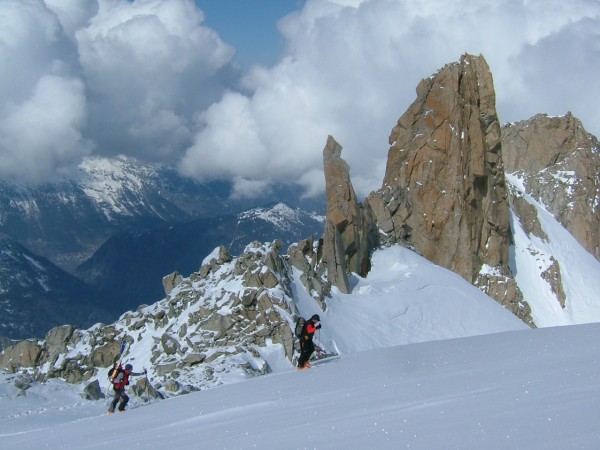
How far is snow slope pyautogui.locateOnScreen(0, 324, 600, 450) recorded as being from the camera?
9.41 metres

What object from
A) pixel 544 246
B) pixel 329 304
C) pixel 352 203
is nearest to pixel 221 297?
pixel 329 304

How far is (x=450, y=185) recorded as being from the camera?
74.1m

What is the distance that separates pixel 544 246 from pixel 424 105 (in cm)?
2726

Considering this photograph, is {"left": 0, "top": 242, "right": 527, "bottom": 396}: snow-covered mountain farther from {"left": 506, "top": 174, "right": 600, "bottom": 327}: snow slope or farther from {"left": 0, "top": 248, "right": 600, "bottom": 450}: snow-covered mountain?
{"left": 506, "top": 174, "right": 600, "bottom": 327}: snow slope

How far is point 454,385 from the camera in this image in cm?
1364

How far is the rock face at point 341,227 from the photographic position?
52906mm

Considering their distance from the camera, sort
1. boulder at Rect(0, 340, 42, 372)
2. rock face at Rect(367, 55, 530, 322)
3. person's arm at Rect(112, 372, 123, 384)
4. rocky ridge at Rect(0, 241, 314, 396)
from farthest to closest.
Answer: rock face at Rect(367, 55, 530, 322) → boulder at Rect(0, 340, 42, 372) → rocky ridge at Rect(0, 241, 314, 396) → person's arm at Rect(112, 372, 123, 384)

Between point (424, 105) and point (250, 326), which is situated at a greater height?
point (424, 105)

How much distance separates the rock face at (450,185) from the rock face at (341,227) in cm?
865

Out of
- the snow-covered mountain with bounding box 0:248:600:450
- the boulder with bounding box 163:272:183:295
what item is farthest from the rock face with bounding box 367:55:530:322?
the snow-covered mountain with bounding box 0:248:600:450

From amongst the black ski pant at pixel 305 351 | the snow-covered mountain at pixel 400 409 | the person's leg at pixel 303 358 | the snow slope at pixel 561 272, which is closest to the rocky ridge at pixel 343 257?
the snow slope at pixel 561 272

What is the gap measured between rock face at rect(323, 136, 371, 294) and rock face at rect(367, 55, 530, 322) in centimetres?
865

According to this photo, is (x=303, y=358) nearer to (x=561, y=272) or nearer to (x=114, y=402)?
(x=114, y=402)

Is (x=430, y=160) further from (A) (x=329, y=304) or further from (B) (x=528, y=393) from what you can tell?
(B) (x=528, y=393)
